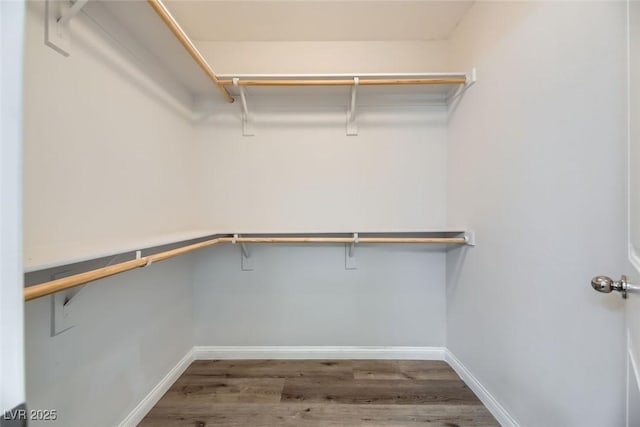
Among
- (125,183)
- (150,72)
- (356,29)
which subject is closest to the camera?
(125,183)

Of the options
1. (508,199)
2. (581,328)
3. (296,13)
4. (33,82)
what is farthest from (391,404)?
(296,13)

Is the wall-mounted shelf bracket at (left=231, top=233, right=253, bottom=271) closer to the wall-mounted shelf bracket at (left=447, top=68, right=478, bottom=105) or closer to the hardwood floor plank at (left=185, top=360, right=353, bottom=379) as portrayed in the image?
the hardwood floor plank at (left=185, top=360, right=353, bottom=379)

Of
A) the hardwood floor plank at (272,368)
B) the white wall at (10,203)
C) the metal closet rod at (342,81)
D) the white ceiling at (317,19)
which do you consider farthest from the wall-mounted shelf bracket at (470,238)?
the white wall at (10,203)

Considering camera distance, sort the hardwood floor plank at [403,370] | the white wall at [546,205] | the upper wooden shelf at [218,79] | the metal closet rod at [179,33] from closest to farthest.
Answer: the white wall at [546,205], the metal closet rod at [179,33], the upper wooden shelf at [218,79], the hardwood floor plank at [403,370]

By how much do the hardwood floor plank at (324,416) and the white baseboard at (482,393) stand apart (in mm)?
44

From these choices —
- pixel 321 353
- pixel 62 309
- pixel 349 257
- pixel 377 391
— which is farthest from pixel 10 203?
pixel 321 353

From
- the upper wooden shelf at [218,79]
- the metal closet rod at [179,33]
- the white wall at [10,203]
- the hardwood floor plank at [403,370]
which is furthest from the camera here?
the hardwood floor plank at [403,370]

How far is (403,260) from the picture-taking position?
2.04 meters

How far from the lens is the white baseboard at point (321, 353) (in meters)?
2.01

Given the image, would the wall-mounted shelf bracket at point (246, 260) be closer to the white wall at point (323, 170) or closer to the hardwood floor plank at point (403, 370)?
the white wall at point (323, 170)

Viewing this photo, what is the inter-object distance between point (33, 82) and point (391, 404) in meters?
2.28

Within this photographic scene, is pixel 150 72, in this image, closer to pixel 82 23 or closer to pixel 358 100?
pixel 82 23

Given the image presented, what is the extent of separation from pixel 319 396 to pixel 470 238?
1407mm

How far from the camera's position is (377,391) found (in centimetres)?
167
